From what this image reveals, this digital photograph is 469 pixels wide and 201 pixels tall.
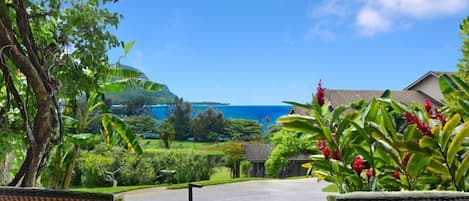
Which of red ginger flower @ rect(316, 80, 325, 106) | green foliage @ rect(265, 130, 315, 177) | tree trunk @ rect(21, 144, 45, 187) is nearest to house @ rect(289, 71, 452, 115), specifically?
green foliage @ rect(265, 130, 315, 177)

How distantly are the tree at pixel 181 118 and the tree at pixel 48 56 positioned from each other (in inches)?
369

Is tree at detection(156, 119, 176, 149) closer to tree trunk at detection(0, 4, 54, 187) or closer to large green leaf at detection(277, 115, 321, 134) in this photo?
tree trunk at detection(0, 4, 54, 187)

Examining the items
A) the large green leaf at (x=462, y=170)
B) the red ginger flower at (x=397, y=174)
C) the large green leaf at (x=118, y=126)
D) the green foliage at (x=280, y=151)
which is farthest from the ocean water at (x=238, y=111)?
the large green leaf at (x=462, y=170)

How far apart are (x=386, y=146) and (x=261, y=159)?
11.0 meters

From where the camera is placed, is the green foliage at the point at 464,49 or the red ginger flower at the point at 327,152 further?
the green foliage at the point at 464,49

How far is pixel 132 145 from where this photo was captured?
4281 mm

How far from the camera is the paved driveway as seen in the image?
25.6 feet

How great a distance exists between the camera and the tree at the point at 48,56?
7.64 ft

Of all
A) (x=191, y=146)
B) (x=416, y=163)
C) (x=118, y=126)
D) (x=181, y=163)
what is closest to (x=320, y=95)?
(x=416, y=163)

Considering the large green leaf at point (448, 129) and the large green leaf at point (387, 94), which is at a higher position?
the large green leaf at point (387, 94)

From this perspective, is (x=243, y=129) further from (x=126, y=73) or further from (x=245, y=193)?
(x=126, y=73)

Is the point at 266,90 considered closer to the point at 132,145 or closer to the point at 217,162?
the point at 217,162

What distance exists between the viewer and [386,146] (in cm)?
129

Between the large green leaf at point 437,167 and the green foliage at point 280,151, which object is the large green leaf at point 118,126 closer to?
the large green leaf at point 437,167
